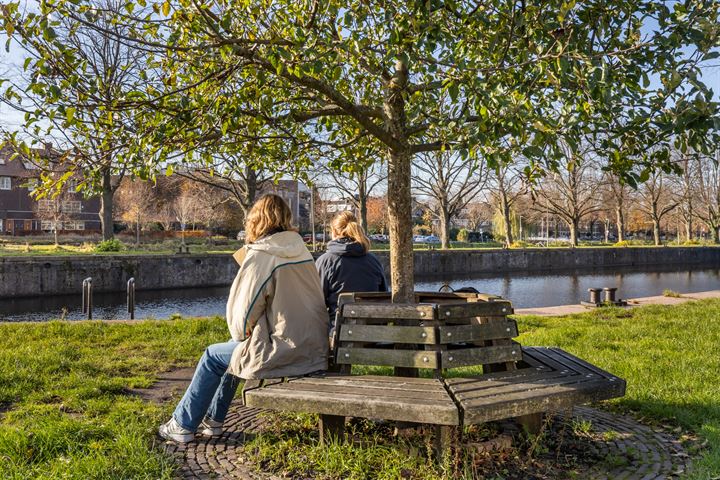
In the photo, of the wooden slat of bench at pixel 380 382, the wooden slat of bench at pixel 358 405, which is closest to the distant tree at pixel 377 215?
the wooden slat of bench at pixel 380 382

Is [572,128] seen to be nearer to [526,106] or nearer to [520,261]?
[526,106]

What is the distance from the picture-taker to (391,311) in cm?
356

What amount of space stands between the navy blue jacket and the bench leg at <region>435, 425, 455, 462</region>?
195cm

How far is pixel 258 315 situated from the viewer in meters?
3.58

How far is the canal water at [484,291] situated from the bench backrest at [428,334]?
10.5 meters

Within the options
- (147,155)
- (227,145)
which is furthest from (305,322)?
(227,145)

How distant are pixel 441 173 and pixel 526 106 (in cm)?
3542

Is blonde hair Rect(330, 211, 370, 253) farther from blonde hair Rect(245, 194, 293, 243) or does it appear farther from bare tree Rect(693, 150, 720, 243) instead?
bare tree Rect(693, 150, 720, 243)

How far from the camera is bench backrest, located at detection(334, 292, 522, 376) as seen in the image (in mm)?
3412

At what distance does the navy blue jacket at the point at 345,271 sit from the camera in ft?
16.7

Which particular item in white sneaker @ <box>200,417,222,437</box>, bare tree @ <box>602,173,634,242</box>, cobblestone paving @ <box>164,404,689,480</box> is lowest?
cobblestone paving @ <box>164,404,689,480</box>


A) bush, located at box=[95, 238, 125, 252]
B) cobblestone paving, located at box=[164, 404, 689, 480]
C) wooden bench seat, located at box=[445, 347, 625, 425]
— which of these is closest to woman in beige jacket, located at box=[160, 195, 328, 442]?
cobblestone paving, located at box=[164, 404, 689, 480]

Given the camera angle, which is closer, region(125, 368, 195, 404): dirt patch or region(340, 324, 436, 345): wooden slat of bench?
region(340, 324, 436, 345): wooden slat of bench

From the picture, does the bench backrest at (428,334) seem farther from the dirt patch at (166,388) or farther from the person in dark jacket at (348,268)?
the dirt patch at (166,388)
